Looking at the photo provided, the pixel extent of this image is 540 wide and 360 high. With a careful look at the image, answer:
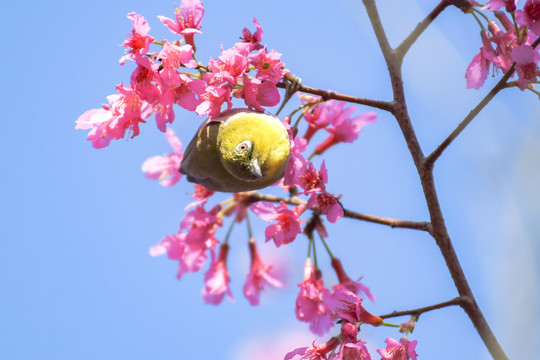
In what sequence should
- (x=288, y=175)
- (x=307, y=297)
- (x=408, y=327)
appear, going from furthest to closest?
1. (x=307, y=297)
2. (x=288, y=175)
3. (x=408, y=327)

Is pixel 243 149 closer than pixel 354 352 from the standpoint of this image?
No

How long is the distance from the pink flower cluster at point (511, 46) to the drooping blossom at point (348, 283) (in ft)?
4.85

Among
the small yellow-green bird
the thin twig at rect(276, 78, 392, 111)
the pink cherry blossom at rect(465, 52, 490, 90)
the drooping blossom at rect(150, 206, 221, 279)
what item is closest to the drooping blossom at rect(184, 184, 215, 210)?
the drooping blossom at rect(150, 206, 221, 279)

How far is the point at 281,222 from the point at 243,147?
580mm

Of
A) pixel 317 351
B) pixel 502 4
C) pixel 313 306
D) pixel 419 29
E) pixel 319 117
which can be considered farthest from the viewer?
pixel 319 117

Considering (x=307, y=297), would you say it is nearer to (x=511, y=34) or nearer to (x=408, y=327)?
(x=408, y=327)

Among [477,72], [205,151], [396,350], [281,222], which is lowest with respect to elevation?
[396,350]

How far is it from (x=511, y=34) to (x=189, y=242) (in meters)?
2.63

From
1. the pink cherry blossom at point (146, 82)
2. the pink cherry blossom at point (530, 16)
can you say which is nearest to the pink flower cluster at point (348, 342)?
the pink cherry blossom at point (146, 82)

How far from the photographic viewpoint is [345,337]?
3459mm

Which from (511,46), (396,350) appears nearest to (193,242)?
(396,350)

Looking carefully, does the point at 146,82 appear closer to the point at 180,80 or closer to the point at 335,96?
the point at 180,80

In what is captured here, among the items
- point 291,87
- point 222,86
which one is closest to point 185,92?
point 222,86

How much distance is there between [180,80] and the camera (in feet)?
11.7
